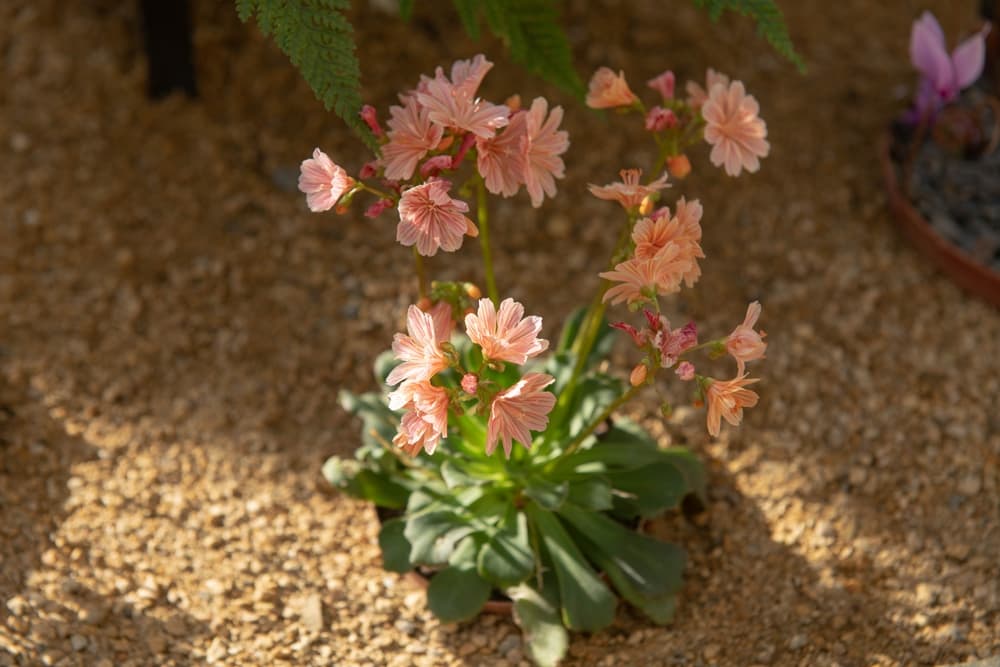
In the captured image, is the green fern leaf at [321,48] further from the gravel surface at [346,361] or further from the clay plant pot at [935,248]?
the clay plant pot at [935,248]

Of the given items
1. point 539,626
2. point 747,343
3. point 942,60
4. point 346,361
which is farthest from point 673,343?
point 942,60

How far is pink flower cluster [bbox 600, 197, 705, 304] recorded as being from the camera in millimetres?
1724

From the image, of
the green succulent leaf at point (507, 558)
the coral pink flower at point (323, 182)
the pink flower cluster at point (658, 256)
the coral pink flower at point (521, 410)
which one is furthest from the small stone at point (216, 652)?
the pink flower cluster at point (658, 256)

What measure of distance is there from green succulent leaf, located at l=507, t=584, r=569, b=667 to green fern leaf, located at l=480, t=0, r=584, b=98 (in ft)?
2.96

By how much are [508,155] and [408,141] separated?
0.16m

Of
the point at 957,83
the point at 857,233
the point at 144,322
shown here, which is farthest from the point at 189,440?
the point at 957,83

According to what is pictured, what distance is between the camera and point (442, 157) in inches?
67.4

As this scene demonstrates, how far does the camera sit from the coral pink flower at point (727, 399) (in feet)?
5.62

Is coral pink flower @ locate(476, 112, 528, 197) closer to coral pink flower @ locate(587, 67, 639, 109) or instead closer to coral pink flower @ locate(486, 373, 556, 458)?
coral pink flower @ locate(587, 67, 639, 109)

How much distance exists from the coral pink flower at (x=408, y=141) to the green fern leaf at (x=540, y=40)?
52 centimetres

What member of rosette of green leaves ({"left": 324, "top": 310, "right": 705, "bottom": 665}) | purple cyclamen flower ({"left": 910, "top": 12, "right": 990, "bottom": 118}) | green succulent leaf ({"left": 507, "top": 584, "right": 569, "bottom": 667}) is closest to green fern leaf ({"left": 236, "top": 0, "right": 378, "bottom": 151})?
rosette of green leaves ({"left": 324, "top": 310, "right": 705, "bottom": 665})

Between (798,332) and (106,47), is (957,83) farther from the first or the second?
(106,47)

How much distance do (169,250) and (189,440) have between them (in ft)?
1.76

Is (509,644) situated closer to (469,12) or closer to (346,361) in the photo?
(346,361)
